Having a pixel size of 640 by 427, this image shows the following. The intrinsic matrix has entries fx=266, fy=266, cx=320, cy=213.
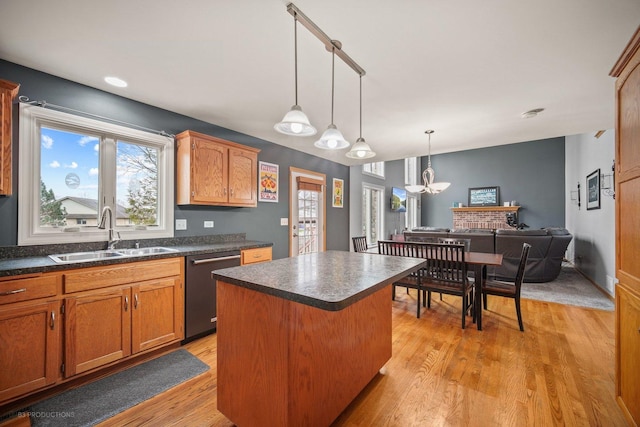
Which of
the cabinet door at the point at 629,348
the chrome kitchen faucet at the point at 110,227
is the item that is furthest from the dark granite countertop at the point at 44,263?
the cabinet door at the point at 629,348

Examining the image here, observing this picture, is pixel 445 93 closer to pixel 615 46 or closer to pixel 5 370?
pixel 615 46

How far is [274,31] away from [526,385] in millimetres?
2928

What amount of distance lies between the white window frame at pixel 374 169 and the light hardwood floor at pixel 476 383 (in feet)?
13.7

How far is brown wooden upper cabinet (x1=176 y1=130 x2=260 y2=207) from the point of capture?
110 inches

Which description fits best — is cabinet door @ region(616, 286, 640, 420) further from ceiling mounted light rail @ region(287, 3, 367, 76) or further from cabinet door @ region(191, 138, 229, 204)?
cabinet door @ region(191, 138, 229, 204)

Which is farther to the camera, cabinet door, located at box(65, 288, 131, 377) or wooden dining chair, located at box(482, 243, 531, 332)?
wooden dining chair, located at box(482, 243, 531, 332)

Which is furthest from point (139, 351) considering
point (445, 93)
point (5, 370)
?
point (445, 93)

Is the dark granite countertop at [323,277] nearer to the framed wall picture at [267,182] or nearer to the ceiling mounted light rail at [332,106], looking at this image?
the ceiling mounted light rail at [332,106]

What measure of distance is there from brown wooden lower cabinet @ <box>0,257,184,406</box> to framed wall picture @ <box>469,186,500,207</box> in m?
9.43

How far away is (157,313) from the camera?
225 centimetres

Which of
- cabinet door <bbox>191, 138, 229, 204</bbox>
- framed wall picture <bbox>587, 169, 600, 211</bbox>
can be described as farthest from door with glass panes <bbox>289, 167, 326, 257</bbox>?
framed wall picture <bbox>587, 169, 600, 211</bbox>

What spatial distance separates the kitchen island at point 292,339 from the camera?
3.96 ft

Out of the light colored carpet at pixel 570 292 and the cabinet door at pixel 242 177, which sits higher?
the cabinet door at pixel 242 177

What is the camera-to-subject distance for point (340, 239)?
5441 mm
